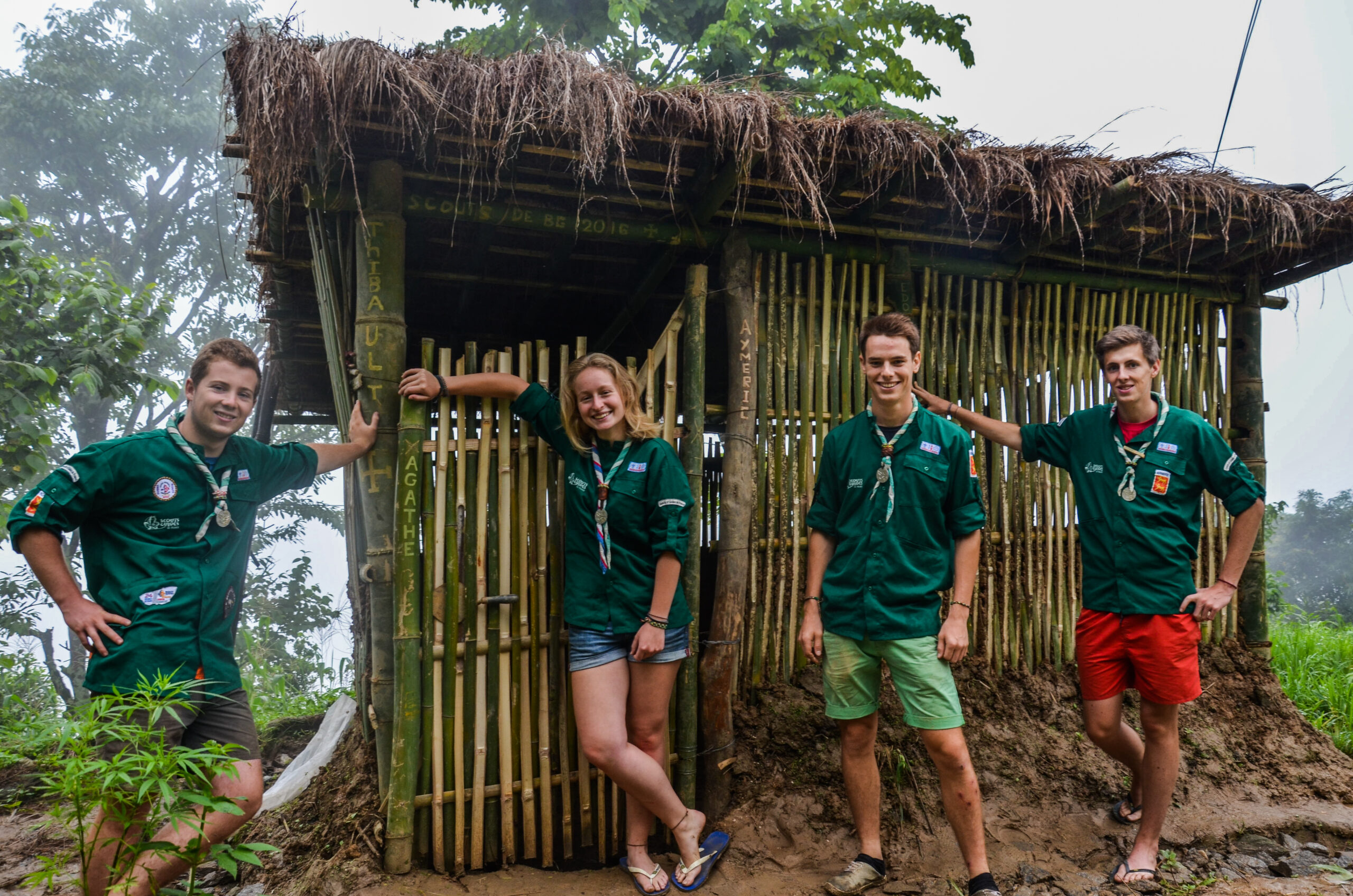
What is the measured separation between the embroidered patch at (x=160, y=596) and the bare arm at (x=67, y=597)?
0.25ft

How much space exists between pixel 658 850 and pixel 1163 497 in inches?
101

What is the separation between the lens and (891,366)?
3.03m

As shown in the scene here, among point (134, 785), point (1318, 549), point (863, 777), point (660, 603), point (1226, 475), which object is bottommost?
point (1318, 549)

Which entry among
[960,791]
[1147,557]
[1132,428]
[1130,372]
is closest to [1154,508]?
[1147,557]

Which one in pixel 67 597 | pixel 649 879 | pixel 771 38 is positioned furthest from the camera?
pixel 771 38

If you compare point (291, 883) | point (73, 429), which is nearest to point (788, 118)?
point (291, 883)

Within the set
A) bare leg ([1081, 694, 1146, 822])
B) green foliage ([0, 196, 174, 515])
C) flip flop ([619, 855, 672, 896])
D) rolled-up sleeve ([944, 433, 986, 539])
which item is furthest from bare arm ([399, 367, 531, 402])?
green foliage ([0, 196, 174, 515])

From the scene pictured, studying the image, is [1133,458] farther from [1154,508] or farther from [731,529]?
[731,529]

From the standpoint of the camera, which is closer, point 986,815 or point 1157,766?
point 1157,766

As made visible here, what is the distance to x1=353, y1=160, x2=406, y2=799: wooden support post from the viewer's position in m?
3.51

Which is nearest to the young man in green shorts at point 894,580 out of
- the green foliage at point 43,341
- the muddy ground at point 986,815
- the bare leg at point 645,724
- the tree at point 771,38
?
the muddy ground at point 986,815

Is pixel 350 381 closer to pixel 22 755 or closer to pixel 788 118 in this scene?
pixel 788 118

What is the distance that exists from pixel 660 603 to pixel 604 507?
42cm

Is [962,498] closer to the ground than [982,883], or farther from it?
farther from it
